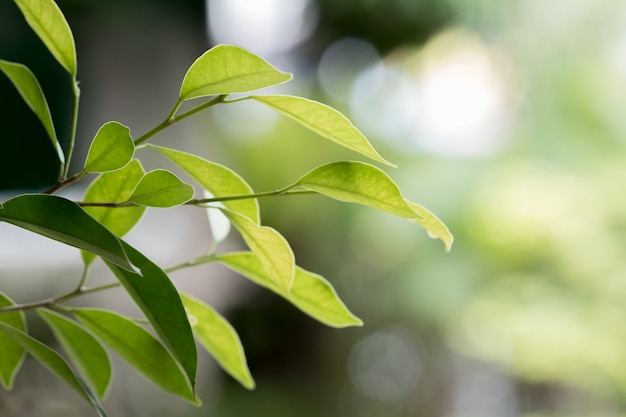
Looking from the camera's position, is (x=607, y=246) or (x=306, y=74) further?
(x=306, y=74)

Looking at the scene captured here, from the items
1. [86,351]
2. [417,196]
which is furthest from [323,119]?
[417,196]

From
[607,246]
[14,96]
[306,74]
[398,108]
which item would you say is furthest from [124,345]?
[306,74]

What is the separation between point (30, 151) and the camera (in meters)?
2.06

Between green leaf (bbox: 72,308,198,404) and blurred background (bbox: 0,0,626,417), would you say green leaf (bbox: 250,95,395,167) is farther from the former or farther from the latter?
blurred background (bbox: 0,0,626,417)

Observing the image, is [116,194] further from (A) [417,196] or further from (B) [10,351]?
(A) [417,196]

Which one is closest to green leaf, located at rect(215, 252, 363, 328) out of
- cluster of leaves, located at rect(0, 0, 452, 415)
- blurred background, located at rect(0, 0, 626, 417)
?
cluster of leaves, located at rect(0, 0, 452, 415)

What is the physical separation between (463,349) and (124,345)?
2.80m

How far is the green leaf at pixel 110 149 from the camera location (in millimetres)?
231

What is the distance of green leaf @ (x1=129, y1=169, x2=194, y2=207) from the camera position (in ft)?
0.74

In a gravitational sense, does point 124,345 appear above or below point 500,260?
below

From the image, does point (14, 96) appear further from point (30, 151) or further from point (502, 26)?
point (502, 26)

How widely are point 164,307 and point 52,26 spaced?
115 millimetres

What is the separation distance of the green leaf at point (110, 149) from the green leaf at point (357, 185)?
54 millimetres

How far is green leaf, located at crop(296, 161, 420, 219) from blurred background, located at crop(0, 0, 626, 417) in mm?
2055
